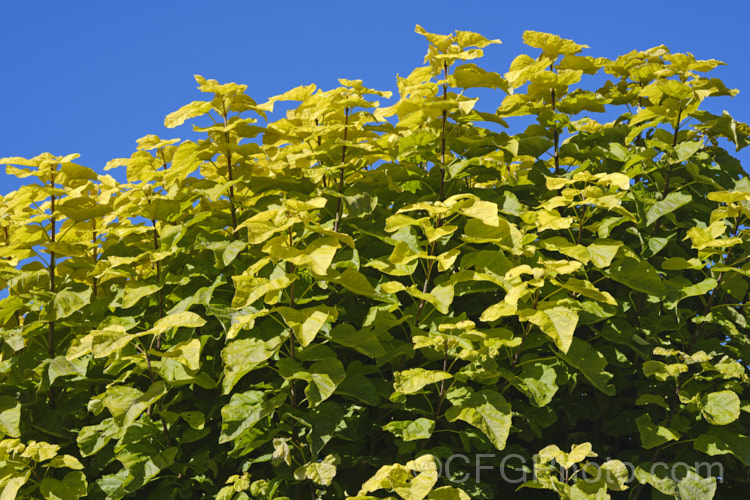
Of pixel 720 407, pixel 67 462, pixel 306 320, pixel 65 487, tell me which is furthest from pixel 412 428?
pixel 65 487

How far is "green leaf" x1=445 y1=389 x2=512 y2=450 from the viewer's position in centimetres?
283

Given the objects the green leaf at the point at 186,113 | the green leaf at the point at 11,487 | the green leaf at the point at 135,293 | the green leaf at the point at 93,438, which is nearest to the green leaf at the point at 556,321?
the green leaf at the point at 135,293

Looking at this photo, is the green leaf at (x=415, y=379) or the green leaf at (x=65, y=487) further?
the green leaf at (x=65, y=487)

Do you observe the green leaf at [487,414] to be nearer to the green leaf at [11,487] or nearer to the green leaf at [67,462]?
the green leaf at [67,462]

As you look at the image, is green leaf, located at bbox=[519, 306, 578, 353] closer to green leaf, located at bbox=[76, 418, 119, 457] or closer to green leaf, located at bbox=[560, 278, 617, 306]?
green leaf, located at bbox=[560, 278, 617, 306]

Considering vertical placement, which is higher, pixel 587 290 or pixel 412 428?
pixel 587 290

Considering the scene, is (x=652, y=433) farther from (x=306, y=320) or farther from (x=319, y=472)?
(x=306, y=320)

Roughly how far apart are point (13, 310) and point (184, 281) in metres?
1.02

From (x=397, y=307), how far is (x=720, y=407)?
59.0 inches

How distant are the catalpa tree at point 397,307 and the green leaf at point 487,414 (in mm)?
14

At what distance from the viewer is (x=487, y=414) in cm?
288

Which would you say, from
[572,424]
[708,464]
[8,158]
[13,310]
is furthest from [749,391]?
[8,158]

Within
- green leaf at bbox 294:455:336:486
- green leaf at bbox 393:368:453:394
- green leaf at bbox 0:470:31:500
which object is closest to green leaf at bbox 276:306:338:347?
green leaf at bbox 393:368:453:394

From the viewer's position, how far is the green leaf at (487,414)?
2826 mm
